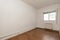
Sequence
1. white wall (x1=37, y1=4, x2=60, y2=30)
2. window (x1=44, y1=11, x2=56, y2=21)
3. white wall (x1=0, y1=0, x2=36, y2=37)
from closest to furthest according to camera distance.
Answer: white wall (x1=0, y1=0, x2=36, y2=37) < white wall (x1=37, y1=4, x2=60, y2=30) < window (x1=44, y1=11, x2=56, y2=21)

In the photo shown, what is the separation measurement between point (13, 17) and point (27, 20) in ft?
4.39

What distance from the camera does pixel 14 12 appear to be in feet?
11.1

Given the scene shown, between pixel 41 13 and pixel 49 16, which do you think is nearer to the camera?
pixel 49 16

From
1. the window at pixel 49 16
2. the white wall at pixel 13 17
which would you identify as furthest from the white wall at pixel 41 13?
the white wall at pixel 13 17

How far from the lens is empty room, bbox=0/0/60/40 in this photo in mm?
2914

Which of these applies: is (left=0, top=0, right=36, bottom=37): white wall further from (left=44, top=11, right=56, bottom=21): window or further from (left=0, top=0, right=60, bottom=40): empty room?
(left=44, top=11, right=56, bottom=21): window

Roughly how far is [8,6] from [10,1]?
33 centimetres

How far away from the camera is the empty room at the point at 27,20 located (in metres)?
2.91

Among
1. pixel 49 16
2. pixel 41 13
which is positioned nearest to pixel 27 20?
pixel 41 13

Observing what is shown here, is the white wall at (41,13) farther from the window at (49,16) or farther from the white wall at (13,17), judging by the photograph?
the white wall at (13,17)

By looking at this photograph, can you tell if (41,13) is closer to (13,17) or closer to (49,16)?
(49,16)


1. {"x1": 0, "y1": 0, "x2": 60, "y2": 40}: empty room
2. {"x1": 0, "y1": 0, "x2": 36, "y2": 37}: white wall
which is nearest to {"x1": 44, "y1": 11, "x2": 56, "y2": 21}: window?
{"x1": 0, "y1": 0, "x2": 60, "y2": 40}: empty room

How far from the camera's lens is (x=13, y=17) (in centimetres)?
333

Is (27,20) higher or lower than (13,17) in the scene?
lower
